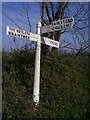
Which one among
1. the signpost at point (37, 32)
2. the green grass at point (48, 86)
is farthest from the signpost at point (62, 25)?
the green grass at point (48, 86)

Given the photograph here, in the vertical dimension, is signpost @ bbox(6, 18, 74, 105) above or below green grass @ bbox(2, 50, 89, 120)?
above

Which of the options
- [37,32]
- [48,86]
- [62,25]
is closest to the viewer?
[62,25]

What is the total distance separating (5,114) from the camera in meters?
7.71

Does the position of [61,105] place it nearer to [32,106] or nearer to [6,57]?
[32,106]

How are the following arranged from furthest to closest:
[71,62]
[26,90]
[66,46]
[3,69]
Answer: [66,46] < [71,62] < [3,69] < [26,90]

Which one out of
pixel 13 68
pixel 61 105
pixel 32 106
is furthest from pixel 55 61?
pixel 32 106

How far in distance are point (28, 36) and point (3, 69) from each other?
204 centimetres

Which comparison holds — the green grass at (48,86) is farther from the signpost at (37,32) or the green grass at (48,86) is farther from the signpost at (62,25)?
the signpost at (62,25)

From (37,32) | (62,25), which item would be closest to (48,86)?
(37,32)

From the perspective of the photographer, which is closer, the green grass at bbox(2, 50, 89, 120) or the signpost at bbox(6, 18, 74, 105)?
the green grass at bbox(2, 50, 89, 120)

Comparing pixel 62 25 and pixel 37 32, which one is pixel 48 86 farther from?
pixel 62 25

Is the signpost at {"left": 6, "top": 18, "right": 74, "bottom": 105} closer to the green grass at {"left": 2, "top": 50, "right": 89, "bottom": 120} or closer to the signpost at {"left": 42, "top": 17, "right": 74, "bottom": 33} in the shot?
the signpost at {"left": 42, "top": 17, "right": 74, "bottom": 33}

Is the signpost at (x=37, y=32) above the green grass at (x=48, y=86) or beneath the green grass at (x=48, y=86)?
above

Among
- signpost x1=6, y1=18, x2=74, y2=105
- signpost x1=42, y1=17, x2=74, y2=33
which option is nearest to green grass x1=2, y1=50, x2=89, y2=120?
signpost x1=6, y1=18, x2=74, y2=105
